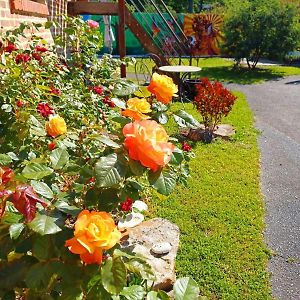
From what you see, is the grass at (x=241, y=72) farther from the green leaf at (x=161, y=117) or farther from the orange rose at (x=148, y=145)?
the orange rose at (x=148, y=145)

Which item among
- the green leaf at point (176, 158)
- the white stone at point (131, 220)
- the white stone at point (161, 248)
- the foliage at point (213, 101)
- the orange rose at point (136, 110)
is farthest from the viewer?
the foliage at point (213, 101)

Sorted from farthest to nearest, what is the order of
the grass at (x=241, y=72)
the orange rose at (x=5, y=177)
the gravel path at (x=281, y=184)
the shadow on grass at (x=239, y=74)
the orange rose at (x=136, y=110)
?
the grass at (x=241, y=72)
the shadow on grass at (x=239, y=74)
the gravel path at (x=281, y=184)
the orange rose at (x=136, y=110)
the orange rose at (x=5, y=177)

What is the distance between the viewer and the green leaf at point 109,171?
3.50 ft

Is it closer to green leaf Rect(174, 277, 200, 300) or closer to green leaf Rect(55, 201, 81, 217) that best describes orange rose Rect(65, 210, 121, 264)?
green leaf Rect(55, 201, 81, 217)

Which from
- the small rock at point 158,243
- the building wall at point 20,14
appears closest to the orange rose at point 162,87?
the small rock at point 158,243

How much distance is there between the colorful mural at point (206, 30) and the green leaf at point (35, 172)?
2275 cm

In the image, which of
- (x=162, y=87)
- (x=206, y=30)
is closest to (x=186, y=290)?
(x=162, y=87)

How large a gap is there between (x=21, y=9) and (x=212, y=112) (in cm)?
340

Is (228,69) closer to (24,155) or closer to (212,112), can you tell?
(212,112)

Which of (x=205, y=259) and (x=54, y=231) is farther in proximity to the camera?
(x=205, y=259)

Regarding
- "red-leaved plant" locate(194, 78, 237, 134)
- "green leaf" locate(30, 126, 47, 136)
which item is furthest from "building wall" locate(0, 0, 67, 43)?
"red-leaved plant" locate(194, 78, 237, 134)

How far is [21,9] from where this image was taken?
3705 mm

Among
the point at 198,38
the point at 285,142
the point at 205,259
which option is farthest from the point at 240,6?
the point at 205,259

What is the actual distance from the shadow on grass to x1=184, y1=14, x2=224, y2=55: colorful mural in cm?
649
